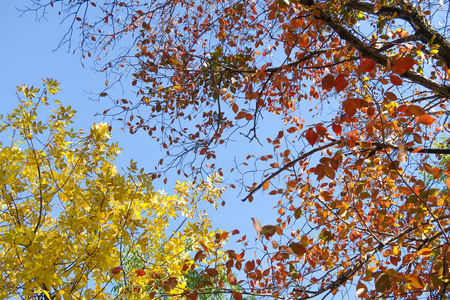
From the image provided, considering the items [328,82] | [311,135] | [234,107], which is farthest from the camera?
[234,107]

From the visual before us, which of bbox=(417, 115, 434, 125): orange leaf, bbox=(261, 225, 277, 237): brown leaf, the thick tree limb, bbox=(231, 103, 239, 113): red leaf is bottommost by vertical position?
bbox=(261, 225, 277, 237): brown leaf

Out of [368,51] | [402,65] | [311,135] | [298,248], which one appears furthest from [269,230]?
[368,51]

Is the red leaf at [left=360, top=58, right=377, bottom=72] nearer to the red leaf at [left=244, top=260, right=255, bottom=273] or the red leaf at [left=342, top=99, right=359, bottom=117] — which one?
the red leaf at [left=342, top=99, right=359, bottom=117]

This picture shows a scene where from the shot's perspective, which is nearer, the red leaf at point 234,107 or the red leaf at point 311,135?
the red leaf at point 311,135

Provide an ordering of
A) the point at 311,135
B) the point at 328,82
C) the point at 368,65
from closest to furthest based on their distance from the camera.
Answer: the point at 368,65
the point at 328,82
the point at 311,135

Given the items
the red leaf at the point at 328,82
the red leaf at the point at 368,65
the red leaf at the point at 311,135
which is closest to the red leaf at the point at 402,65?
the red leaf at the point at 368,65

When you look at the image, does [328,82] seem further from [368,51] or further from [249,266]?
[368,51]

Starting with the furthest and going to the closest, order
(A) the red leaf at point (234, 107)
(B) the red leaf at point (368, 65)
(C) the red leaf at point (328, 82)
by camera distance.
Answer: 1. (A) the red leaf at point (234, 107)
2. (C) the red leaf at point (328, 82)
3. (B) the red leaf at point (368, 65)

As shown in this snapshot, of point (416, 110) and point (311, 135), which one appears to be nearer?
point (416, 110)

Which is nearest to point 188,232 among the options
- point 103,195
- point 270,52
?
point 103,195

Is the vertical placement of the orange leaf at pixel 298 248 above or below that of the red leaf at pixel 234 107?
below

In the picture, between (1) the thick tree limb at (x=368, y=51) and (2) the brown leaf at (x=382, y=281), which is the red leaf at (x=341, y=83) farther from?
(1) the thick tree limb at (x=368, y=51)

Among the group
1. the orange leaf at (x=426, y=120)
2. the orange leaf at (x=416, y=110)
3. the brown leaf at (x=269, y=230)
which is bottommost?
the brown leaf at (x=269, y=230)

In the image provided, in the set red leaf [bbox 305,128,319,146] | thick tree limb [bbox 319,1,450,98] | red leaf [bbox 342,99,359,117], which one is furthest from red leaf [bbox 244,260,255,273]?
thick tree limb [bbox 319,1,450,98]
